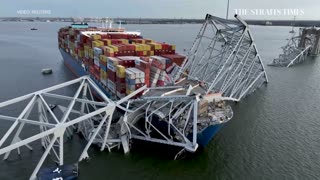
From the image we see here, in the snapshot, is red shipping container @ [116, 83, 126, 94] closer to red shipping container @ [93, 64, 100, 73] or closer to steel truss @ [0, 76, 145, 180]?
steel truss @ [0, 76, 145, 180]

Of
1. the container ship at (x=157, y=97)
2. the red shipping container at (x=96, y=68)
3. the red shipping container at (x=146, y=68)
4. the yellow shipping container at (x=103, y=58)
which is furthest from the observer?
the red shipping container at (x=96, y=68)

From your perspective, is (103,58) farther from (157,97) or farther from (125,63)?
(157,97)

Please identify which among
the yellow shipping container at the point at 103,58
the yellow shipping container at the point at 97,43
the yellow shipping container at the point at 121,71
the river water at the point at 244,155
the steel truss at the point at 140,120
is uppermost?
the yellow shipping container at the point at 97,43

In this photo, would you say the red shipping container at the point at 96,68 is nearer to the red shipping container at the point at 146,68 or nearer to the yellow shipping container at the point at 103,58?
the yellow shipping container at the point at 103,58

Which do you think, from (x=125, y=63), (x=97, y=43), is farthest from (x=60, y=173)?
(x=97, y=43)

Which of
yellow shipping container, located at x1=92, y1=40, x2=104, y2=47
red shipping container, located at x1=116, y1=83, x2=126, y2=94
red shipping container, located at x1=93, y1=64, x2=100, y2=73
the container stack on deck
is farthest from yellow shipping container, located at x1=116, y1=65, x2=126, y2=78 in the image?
yellow shipping container, located at x1=92, y1=40, x2=104, y2=47

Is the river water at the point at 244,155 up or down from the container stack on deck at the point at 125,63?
down

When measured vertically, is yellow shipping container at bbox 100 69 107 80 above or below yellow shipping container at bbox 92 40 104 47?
below

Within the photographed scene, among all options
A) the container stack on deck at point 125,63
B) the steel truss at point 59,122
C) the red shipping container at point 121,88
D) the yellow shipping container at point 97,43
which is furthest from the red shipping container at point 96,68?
the steel truss at point 59,122
